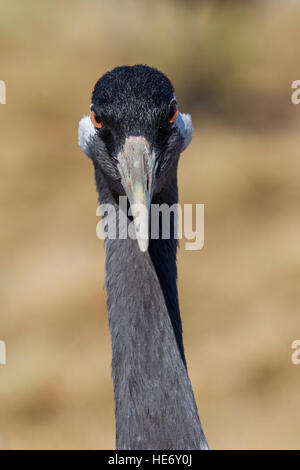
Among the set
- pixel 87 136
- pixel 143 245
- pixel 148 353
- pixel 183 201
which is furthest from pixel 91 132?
pixel 183 201

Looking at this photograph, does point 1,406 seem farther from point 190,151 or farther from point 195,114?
point 195,114

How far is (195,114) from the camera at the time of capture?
1235cm

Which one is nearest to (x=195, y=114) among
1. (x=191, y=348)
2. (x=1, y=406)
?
(x=191, y=348)

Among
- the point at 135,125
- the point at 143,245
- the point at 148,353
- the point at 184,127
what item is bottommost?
the point at 148,353

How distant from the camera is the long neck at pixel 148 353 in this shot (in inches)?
111

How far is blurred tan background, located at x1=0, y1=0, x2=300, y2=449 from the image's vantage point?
7371 mm

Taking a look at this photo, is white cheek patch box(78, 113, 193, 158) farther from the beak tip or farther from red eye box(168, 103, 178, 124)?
the beak tip

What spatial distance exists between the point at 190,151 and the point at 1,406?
504cm

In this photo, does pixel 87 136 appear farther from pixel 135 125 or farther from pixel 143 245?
pixel 143 245

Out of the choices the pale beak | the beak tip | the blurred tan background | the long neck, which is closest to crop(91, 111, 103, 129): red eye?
the pale beak

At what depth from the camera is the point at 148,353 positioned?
A: 2.87 metres

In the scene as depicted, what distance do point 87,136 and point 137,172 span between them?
0.53m

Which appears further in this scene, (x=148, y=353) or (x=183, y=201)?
(x=183, y=201)

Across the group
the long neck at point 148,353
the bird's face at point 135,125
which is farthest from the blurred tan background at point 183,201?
the bird's face at point 135,125
